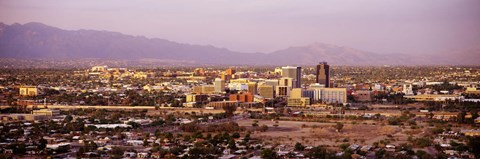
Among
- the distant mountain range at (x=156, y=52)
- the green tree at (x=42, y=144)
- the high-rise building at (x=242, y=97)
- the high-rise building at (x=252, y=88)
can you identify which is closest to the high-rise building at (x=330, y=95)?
the high-rise building at (x=242, y=97)

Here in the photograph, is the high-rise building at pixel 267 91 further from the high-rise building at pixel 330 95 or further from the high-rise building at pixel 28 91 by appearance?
the high-rise building at pixel 28 91

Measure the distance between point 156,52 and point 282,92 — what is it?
11005 cm

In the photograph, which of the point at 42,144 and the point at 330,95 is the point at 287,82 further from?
the point at 42,144

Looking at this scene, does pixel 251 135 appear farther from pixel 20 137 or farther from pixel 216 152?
pixel 20 137

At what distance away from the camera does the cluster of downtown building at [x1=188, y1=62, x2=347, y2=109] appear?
139ft

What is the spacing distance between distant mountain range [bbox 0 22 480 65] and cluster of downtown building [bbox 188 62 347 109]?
63.2 meters

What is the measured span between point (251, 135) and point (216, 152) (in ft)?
18.3

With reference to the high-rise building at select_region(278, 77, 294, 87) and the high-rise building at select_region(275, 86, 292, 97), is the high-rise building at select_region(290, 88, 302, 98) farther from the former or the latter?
the high-rise building at select_region(278, 77, 294, 87)

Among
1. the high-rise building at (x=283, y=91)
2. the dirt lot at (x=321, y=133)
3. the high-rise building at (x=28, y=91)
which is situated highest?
the high-rise building at (x=28, y=91)

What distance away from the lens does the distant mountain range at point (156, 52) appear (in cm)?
12356

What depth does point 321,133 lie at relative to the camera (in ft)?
87.7

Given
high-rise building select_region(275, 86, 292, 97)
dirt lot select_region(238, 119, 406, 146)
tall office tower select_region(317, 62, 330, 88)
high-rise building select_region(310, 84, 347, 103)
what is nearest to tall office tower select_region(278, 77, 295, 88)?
high-rise building select_region(275, 86, 292, 97)

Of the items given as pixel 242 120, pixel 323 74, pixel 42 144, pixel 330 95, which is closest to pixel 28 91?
pixel 242 120

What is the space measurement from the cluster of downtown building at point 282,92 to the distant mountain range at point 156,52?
207 ft
